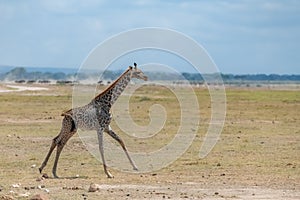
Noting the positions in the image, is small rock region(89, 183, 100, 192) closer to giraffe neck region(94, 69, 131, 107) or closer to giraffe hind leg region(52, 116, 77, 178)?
giraffe hind leg region(52, 116, 77, 178)

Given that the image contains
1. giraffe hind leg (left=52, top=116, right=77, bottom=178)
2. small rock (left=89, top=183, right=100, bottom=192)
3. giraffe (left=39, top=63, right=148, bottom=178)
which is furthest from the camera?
giraffe hind leg (left=52, top=116, right=77, bottom=178)

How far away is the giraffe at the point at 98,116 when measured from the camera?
645 inches

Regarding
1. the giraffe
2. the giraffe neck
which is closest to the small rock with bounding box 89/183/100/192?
the giraffe

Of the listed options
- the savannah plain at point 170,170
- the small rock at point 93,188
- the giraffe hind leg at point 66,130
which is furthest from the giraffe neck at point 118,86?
the small rock at point 93,188

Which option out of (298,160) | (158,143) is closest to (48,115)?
(158,143)

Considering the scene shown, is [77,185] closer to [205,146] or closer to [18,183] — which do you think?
[18,183]

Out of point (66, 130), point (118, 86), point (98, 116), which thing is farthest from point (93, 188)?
point (118, 86)

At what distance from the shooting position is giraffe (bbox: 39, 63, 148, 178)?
16.4 m

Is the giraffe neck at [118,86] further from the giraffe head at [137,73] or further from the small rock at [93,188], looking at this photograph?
the small rock at [93,188]

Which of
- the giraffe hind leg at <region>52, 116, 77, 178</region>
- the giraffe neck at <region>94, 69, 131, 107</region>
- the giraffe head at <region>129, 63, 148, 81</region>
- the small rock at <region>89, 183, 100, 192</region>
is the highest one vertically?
the giraffe head at <region>129, 63, 148, 81</region>

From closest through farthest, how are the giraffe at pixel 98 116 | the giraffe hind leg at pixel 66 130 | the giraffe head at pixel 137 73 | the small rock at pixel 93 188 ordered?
the small rock at pixel 93 188
the giraffe at pixel 98 116
the giraffe hind leg at pixel 66 130
the giraffe head at pixel 137 73

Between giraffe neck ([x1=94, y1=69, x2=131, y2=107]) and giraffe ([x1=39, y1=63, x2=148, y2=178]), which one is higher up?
giraffe neck ([x1=94, y1=69, x2=131, y2=107])

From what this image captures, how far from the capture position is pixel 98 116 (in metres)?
16.4

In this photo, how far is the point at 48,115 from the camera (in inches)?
1460
